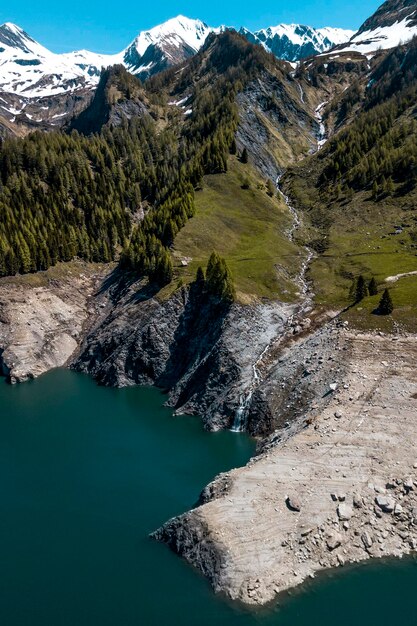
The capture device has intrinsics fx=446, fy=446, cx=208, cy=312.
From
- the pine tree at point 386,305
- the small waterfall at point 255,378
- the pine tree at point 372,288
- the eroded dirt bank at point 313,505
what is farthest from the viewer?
→ the pine tree at point 372,288

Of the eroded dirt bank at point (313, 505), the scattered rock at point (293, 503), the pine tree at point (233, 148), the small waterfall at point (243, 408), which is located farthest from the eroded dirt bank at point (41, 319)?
the pine tree at point (233, 148)

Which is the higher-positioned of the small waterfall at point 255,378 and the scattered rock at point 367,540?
the small waterfall at point 255,378

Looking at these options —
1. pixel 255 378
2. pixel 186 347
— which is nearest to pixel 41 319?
pixel 186 347

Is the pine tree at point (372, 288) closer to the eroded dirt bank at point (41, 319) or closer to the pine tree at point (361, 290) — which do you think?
the pine tree at point (361, 290)

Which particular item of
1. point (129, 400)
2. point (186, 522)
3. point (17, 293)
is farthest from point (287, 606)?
point (17, 293)

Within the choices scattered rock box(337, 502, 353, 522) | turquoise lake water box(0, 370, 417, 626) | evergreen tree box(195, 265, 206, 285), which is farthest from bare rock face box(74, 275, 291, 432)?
scattered rock box(337, 502, 353, 522)

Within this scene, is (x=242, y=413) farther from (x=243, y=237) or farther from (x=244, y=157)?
(x=244, y=157)

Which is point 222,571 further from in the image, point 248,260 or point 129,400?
point 248,260
